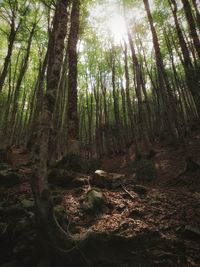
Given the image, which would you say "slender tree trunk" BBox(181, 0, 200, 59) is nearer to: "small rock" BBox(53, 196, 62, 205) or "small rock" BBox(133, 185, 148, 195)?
"small rock" BBox(133, 185, 148, 195)

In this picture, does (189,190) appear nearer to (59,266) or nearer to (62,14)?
(59,266)

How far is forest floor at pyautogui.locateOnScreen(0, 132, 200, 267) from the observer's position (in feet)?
12.0

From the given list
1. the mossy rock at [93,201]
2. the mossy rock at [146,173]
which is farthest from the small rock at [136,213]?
the mossy rock at [146,173]

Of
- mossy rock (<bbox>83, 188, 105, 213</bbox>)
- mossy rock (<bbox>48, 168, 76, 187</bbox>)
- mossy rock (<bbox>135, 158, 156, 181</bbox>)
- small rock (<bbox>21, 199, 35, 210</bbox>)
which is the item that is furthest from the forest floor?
mossy rock (<bbox>135, 158, 156, 181</bbox>)

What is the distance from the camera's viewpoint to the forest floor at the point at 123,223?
3645 mm

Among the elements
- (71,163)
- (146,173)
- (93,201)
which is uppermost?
(71,163)

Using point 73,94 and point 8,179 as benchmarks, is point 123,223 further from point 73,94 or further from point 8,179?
point 73,94

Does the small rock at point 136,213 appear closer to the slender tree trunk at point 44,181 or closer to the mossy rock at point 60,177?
the slender tree trunk at point 44,181

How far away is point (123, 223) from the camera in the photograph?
15.2ft

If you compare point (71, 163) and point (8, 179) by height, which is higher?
point (71, 163)

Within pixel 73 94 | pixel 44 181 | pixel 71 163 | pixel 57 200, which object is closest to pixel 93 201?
pixel 57 200

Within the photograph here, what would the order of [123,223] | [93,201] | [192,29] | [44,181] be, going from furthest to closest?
[192,29] → [93,201] → [123,223] → [44,181]

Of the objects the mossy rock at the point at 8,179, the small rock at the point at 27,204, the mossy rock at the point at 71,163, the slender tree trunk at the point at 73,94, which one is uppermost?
the slender tree trunk at the point at 73,94

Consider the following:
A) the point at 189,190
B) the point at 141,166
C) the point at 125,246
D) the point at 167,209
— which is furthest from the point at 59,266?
the point at 141,166
